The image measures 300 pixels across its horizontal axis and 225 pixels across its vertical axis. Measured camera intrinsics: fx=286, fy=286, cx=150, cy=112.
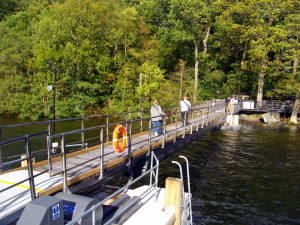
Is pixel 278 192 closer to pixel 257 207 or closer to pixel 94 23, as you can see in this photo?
pixel 257 207

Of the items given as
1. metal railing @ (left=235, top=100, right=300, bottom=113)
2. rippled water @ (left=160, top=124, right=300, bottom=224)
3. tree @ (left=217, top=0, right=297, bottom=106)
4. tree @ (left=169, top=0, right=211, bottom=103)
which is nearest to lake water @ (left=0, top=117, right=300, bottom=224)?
rippled water @ (left=160, top=124, right=300, bottom=224)

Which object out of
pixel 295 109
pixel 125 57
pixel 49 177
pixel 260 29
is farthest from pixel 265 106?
pixel 49 177

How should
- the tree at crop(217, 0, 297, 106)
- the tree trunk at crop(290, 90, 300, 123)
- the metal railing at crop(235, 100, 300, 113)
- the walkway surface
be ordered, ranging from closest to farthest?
the walkway surface → the tree trunk at crop(290, 90, 300, 123) → the tree at crop(217, 0, 297, 106) → the metal railing at crop(235, 100, 300, 113)

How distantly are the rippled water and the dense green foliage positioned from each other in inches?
554

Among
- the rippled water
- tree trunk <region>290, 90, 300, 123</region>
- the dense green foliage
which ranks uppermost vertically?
the dense green foliage

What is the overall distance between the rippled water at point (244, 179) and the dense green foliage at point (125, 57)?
1406cm

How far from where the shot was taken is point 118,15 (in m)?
37.8

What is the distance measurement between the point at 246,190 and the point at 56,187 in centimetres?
963

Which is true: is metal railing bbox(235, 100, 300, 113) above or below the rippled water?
above

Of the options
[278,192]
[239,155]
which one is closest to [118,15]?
[239,155]

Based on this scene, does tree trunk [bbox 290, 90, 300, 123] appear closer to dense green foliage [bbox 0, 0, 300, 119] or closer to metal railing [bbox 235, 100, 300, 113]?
dense green foliage [bbox 0, 0, 300, 119]

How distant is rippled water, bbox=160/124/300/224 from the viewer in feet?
34.7

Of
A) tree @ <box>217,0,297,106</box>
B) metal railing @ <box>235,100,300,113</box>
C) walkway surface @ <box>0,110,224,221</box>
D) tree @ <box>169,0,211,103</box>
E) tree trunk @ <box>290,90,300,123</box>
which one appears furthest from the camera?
tree @ <box>169,0,211,103</box>

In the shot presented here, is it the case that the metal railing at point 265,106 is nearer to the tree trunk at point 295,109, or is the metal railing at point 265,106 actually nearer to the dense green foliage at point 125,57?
the tree trunk at point 295,109
